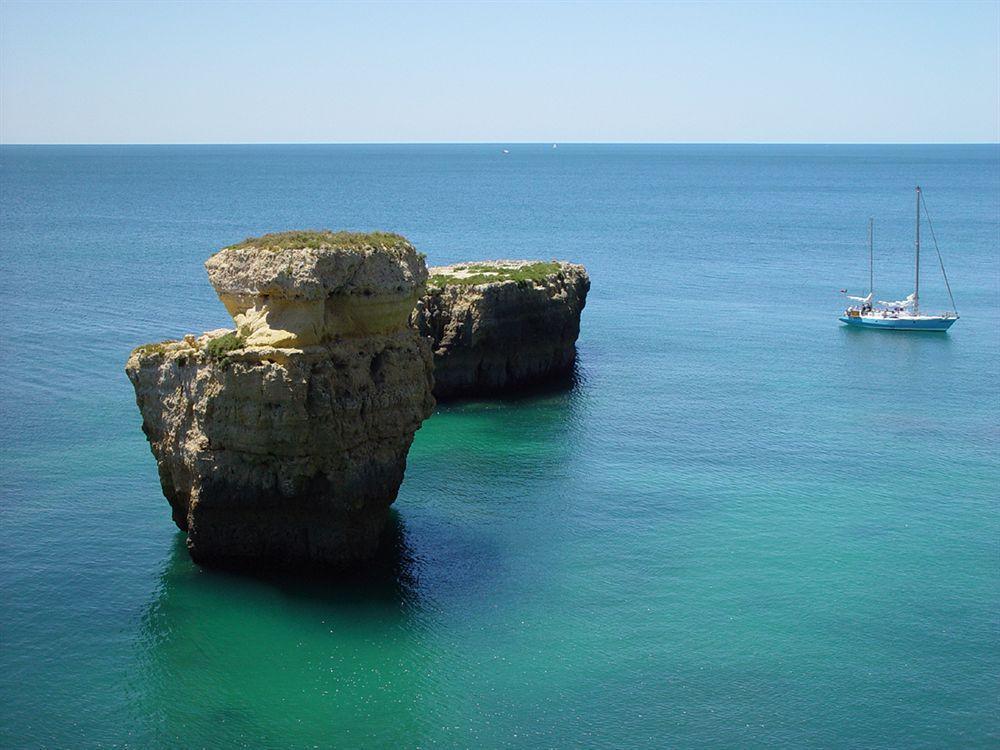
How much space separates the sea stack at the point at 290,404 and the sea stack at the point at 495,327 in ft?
78.2

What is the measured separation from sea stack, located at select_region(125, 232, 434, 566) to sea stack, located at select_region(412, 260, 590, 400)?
2383cm

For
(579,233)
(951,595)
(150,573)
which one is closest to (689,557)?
(951,595)

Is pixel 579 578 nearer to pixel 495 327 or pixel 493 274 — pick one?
pixel 495 327

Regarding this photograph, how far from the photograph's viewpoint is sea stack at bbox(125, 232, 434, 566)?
4106cm

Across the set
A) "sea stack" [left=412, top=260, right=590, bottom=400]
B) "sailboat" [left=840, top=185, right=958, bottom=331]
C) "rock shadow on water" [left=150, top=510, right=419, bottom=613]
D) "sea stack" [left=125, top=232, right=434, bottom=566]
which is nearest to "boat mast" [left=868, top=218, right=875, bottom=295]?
"sailboat" [left=840, top=185, right=958, bottom=331]

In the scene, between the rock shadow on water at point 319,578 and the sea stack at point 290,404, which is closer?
the sea stack at point 290,404

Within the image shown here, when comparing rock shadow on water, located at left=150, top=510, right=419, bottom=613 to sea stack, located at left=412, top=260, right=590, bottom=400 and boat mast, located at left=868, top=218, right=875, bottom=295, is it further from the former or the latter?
boat mast, located at left=868, top=218, right=875, bottom=295

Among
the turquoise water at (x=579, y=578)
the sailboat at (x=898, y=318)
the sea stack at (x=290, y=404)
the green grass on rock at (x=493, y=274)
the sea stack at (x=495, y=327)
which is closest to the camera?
the turquoise water at (x=579, y=578)

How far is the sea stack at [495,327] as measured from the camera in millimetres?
68500

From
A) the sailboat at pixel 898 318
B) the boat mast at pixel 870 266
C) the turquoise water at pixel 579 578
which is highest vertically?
the boat mast at pixel 870 266

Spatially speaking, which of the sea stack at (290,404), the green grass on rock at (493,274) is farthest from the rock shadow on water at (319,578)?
the green grass on rock at (493,274)

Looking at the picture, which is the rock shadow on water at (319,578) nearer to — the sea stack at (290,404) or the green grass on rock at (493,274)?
the sea stack at (290,404)

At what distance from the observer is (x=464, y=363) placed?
2709 inches

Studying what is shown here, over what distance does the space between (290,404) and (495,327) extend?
2963cm
